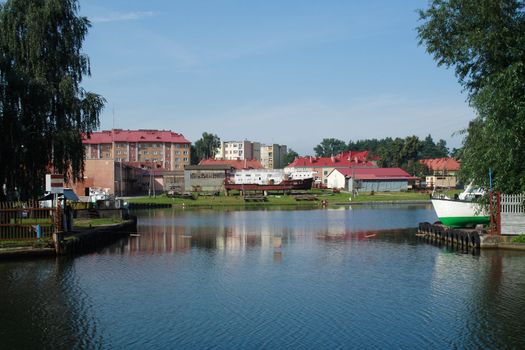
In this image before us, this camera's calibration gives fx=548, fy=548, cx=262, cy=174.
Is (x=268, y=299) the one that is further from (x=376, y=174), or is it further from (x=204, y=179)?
(x=376, y=174)

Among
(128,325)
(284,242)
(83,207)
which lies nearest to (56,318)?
(128,325)

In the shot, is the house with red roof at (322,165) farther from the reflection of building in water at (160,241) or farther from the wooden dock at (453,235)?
the wooden dock at (453,235)

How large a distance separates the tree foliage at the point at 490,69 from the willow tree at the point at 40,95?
913 inches

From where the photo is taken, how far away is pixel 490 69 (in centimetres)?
3167

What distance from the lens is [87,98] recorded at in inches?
1502

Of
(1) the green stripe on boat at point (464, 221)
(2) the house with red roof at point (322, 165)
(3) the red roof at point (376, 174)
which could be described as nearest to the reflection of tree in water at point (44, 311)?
(1) the green stripe on boat at point (464, 221)

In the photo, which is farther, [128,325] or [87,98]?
[87,98]

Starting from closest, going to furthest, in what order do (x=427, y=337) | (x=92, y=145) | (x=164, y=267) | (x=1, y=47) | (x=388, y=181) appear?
(x=427, y=337) < (x=164, y=267) < (x=1, y=47) < (x=388, y=181) < (x=92, y=145)

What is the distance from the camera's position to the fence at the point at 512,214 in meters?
30.9

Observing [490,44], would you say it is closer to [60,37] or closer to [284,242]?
[284,242]

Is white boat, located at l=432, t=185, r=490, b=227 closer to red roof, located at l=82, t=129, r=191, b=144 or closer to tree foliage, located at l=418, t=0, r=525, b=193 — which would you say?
tree foliage, located at l=418, t=0, r=525, b=193

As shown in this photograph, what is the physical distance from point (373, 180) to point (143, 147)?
67.7m

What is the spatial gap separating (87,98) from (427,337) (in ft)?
98.4

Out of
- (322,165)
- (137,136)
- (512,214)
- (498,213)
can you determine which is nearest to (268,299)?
(498,213)
